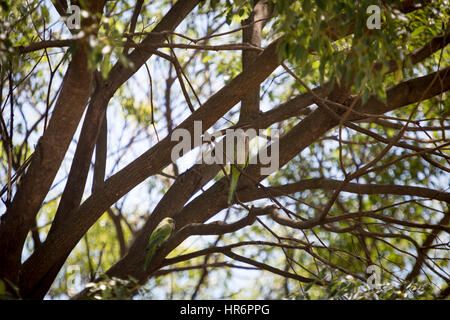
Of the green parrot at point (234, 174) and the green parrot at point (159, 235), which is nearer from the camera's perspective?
the green parrot at point (234, 174)

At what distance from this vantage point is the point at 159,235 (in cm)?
325

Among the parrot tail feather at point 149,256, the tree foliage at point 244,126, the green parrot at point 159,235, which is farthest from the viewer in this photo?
the parrot tail feather at point 149,256

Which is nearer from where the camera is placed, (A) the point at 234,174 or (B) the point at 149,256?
(A) the point at 234,174

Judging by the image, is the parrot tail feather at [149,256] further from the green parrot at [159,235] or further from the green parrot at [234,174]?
the green parrot at [234,174]

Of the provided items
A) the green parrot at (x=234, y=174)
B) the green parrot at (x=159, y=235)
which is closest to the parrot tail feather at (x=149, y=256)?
the green parrot at (x=159, y=235)

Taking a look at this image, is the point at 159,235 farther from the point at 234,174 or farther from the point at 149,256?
the point at 234,174

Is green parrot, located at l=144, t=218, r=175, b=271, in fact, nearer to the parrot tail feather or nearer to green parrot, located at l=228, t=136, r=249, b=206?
the parrot tail feather

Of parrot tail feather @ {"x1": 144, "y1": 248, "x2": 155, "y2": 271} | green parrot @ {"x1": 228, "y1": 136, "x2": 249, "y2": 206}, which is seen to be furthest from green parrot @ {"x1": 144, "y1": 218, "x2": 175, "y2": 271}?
green parrot @ {"x1": 228, "y1": 136, "x2": 249, "y2": 206}

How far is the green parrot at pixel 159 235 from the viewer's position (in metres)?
3.25

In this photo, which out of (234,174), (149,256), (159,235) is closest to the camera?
(234,174)

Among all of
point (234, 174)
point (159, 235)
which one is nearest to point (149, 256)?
point (159, 235)

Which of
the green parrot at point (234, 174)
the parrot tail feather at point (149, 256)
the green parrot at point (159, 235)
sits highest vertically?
the green parrot at point (234, 174)

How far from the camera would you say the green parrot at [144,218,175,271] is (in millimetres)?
3246
